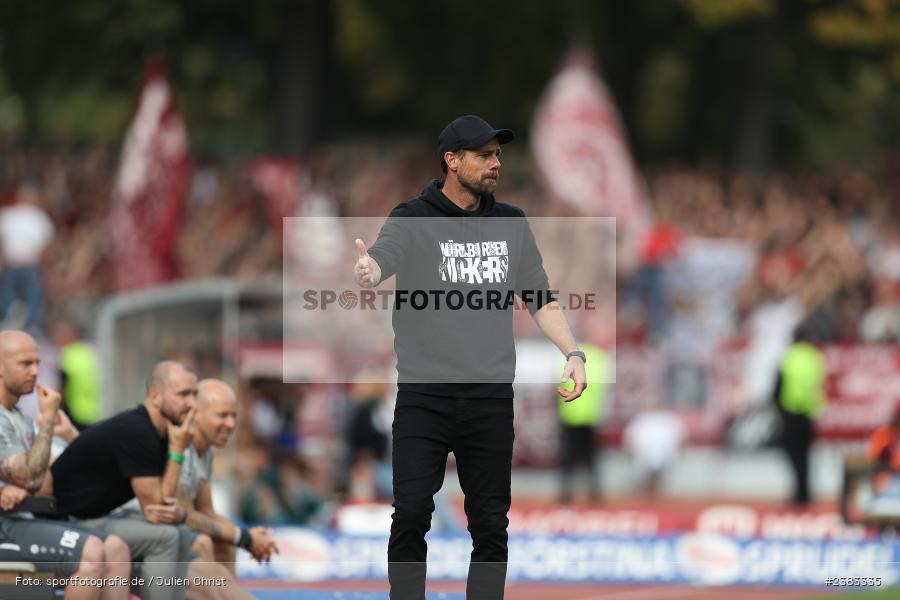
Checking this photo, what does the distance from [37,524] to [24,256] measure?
13.0 metres

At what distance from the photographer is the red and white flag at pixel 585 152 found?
995 inches

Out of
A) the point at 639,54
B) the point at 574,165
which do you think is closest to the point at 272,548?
the point at 574,165

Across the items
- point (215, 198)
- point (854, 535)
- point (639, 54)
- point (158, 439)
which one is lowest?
point (854, 535)

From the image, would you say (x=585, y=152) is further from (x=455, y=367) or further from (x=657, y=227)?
(x=455, y=367)

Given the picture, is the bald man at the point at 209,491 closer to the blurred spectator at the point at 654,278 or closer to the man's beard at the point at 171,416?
the man's beard at the point at 171,416

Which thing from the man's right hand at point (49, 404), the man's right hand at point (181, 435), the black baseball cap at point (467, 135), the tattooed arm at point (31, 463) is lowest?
the tattooed arm at point (31, 463)

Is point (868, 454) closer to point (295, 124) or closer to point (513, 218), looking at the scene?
point (513, 218)

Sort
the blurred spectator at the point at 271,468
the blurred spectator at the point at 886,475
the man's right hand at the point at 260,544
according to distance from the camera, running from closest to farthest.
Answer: the man's right hand at the point at 260,544, the blurred spectator at the point at 886,475, the blurred spectator at the point at 271,468

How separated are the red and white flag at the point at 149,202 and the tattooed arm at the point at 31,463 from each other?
13.5 m

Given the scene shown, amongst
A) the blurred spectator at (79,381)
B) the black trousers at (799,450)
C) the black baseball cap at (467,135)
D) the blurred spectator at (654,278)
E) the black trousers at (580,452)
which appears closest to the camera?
the black baseball cap at (467,135)

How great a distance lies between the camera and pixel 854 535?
15648 mm

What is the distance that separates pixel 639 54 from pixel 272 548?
29.3 metres

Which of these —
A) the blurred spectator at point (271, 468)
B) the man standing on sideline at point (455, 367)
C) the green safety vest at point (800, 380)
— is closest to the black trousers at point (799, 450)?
the green safety vest at point (800, 380)

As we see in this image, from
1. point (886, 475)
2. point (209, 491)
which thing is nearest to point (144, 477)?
point (209, 491)
